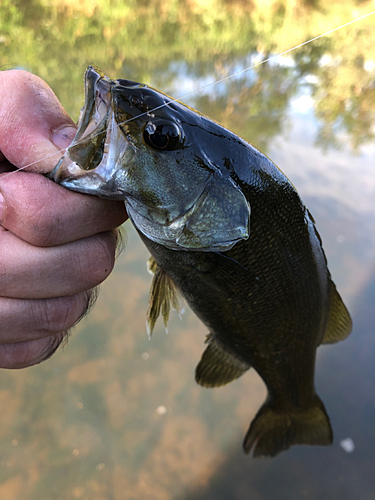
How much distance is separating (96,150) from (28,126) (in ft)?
0.61

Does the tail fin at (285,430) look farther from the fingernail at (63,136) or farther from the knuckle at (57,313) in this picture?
the fingernail at (63,136)

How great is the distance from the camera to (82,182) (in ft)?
2.84

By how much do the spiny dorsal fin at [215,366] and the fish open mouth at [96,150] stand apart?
3.30 feet

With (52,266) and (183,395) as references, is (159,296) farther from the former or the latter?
(183,395)

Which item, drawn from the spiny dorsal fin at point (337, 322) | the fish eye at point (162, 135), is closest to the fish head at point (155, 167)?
the fish eye at point (162, 135)

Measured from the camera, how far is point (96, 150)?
85 centimetres

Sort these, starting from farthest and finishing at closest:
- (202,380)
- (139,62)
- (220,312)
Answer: (139,62)
(202,380)
(220,312)

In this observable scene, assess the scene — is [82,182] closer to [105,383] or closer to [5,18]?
[105,383]

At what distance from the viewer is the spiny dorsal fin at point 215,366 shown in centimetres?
161

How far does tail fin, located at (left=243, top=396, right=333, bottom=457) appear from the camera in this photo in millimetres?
1799

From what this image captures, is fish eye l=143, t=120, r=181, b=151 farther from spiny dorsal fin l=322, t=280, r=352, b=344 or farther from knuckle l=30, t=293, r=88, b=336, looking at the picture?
spiny dorsal fin l=322, t=280, r=352, b=344

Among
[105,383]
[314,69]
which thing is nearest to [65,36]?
[314,69]

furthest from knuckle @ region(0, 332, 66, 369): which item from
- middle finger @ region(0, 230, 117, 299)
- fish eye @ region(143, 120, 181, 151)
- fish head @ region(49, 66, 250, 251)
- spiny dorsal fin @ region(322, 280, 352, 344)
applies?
spiny dorsal fin @ region(322, 280, 352, 344)

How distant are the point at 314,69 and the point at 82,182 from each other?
756cm
